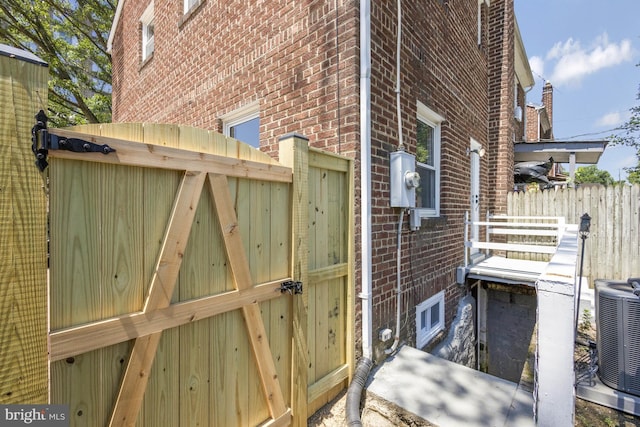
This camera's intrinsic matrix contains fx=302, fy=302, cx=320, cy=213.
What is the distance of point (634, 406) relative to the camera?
2.63 m

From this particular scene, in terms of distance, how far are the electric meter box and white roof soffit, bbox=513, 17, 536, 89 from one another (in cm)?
791

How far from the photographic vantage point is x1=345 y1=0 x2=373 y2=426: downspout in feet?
9.87

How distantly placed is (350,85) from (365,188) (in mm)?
1043

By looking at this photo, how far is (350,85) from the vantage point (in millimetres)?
3029

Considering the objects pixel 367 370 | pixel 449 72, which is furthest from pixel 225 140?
pixel 449 72

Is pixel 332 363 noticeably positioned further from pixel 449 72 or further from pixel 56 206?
pixel 449 72

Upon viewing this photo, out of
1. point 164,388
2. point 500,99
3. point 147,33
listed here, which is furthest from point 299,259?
point 147,33

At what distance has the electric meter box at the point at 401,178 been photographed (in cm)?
334

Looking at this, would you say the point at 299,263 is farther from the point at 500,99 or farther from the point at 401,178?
the point at 500,99

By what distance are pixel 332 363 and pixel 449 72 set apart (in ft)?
15.6

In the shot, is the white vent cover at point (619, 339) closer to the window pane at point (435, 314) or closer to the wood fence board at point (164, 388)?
the window pane at point (435, 314)

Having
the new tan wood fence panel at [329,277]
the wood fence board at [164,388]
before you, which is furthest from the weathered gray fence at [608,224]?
the wood fence board at [164,388]

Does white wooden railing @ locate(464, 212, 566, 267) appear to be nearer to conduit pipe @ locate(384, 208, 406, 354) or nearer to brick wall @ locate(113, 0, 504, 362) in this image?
brick wall @ locate(113, 0, 504, 362)

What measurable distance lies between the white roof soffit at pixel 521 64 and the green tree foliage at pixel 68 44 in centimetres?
1444
